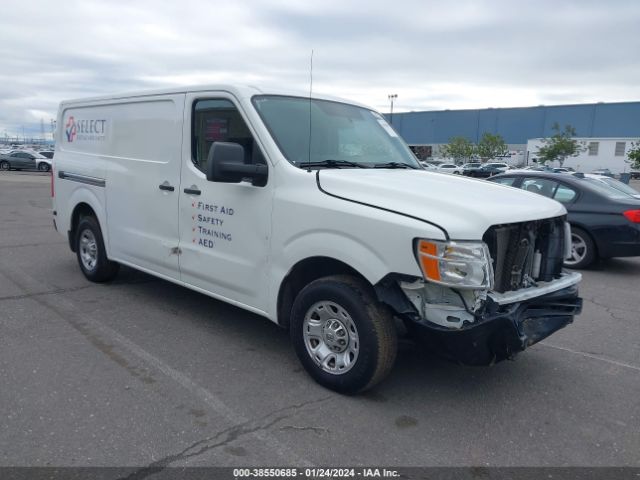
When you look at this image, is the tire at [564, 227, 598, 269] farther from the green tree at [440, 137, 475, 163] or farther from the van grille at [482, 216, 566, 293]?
the green tree at [440, 137, 475, 163]

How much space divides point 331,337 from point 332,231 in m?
0.74

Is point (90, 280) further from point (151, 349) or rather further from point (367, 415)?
point (367, 415)

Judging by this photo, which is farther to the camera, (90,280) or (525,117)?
(525,117)

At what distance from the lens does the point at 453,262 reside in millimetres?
3338

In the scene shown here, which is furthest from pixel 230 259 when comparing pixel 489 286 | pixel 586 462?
pixel 586 462

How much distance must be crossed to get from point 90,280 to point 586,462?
5631mm

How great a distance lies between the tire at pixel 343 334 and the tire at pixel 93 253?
Answer: 3.30 m

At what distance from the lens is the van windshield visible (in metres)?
4.42

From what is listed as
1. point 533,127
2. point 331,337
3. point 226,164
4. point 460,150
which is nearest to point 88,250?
point 226,164

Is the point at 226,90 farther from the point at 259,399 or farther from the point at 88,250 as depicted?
the point at 88,250

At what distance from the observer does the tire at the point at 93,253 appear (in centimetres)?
647

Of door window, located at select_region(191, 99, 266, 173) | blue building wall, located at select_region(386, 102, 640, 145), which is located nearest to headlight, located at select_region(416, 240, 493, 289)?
door window, located at select_region(191, 99, 266, 173)

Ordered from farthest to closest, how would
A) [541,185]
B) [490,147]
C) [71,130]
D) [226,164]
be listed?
[490,147] < [541,185] < [71,130] < [226,164]

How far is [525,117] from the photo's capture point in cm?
8356
